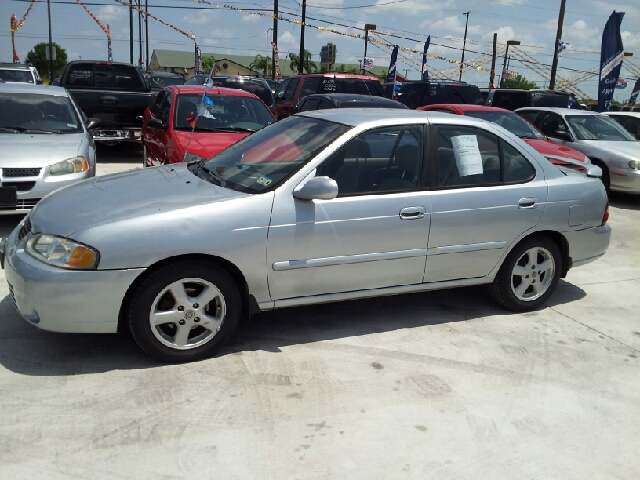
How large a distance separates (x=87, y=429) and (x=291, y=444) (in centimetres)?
102

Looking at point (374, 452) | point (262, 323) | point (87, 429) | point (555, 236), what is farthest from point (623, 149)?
point (87, 429)

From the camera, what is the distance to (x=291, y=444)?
3061 mm

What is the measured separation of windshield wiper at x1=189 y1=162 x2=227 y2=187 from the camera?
4.24 m

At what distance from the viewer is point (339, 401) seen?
137 inches

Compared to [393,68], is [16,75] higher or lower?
lower

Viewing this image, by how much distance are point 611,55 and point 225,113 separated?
1389cm

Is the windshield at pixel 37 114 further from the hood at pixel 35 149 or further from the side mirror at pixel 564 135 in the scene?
the side mirror at pixel 564 135

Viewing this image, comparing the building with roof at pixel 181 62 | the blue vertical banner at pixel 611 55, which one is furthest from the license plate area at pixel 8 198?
the building with roof at pixel 181 62

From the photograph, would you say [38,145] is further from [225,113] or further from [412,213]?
[412,213]

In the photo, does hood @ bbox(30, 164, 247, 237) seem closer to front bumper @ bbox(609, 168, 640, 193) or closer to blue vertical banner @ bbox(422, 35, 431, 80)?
front bumper @ bbox(609, 168, 640, 193)

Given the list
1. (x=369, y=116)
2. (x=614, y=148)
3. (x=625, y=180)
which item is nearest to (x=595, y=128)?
(x=614, y=148)

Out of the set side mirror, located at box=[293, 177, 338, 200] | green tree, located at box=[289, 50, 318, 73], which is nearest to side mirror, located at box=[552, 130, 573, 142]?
side mirror, located at box=[293, 177, 338, 200]

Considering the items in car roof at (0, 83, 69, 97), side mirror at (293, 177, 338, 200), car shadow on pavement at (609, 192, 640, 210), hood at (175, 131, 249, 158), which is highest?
car roof at (0, 83, 69, 97)

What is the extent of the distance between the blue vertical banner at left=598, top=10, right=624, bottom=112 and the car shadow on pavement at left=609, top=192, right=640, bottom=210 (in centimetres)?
817
